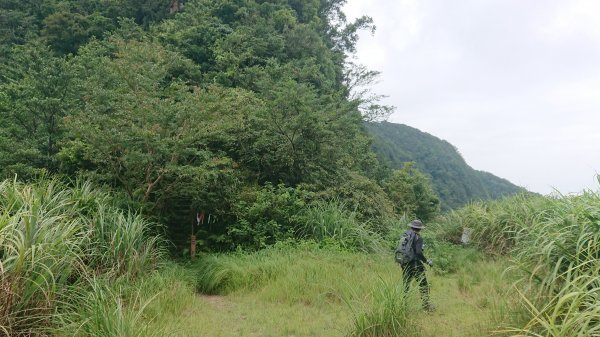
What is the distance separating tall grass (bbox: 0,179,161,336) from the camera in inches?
164

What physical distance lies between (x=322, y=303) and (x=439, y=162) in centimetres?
5096

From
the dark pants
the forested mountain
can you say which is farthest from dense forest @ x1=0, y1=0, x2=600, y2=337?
the forested mountain

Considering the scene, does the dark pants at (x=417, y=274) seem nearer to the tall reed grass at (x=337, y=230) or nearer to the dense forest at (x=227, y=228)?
the dense forest at (x=227, y=228)

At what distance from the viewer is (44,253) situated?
14.9ft

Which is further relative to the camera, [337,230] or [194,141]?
[337,230]

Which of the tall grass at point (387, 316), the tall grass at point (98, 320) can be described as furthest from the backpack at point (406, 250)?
the tall grass at point (98, 320)

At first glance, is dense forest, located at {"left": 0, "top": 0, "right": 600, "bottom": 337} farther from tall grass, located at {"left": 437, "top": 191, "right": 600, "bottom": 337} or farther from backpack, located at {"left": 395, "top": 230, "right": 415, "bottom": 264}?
backpack, located at {"left": 395, "top": 230, "right": 415, "bottom": 264}

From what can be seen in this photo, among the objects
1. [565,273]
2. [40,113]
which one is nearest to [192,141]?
[40,113]

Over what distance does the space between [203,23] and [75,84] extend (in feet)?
36.2

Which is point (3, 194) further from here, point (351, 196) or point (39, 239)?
point (351, 196)

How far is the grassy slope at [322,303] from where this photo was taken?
5.30m

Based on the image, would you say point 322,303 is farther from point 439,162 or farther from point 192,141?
point 439,162

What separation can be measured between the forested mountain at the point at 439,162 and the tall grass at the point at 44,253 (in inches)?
1392

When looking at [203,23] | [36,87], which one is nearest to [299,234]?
[36,87]
